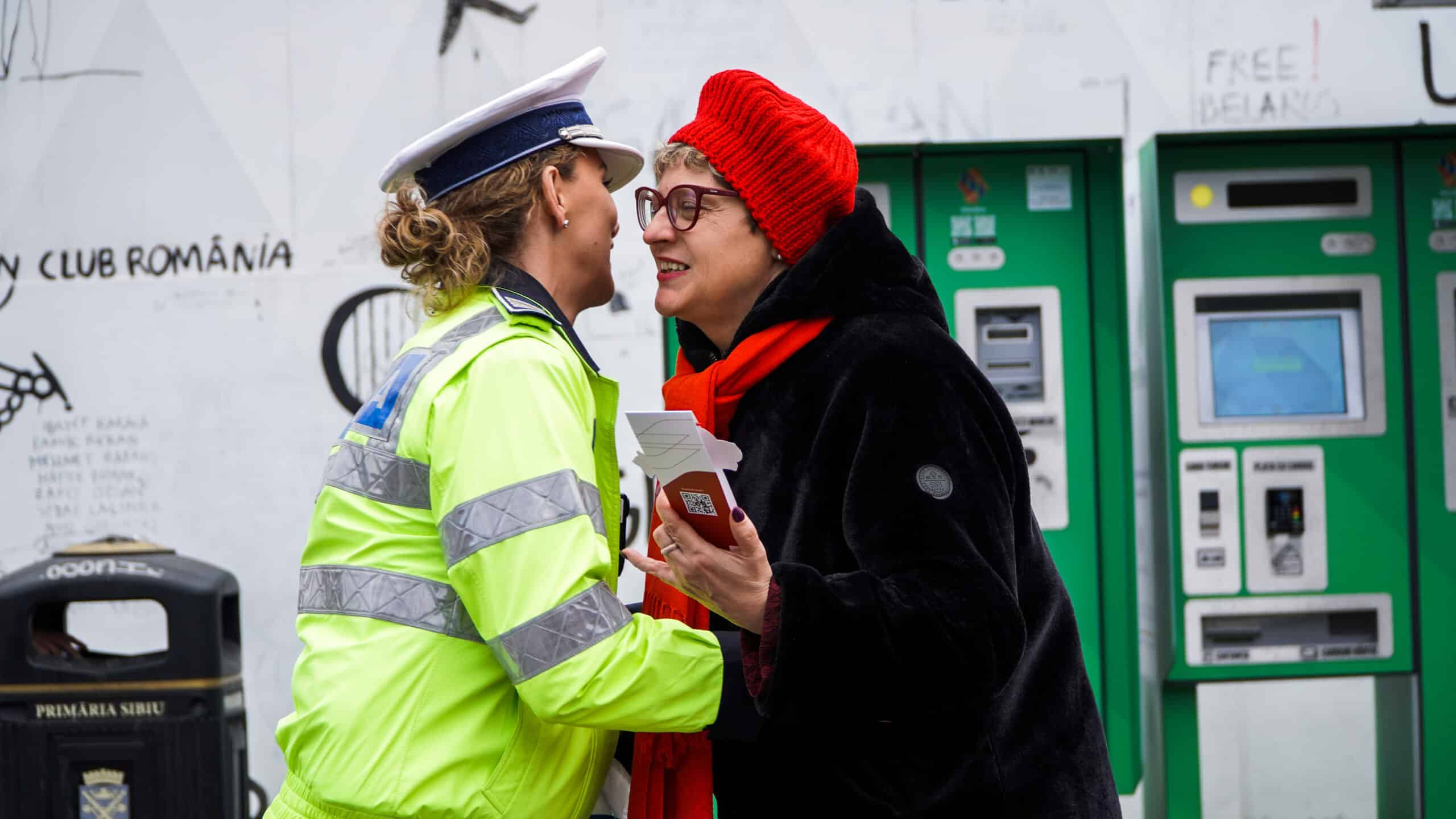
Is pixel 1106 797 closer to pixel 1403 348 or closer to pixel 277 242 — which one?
pixel 1403 348

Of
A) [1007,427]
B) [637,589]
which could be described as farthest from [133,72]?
[1007,427]

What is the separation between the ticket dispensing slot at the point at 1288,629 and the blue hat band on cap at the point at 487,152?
2840 mm

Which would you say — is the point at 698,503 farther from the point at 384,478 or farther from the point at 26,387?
the point at 26,387

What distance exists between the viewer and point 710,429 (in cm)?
183

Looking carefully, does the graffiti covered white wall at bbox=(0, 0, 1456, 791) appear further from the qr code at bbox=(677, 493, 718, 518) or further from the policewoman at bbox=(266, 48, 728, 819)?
the qr code at bbox=(677, 493, 718, 518)

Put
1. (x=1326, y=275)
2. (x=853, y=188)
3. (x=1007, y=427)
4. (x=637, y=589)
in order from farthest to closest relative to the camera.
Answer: (x=637, y=589)
(x=1326, y=275)
(x=853, y=188)
(x=1007, y=427)

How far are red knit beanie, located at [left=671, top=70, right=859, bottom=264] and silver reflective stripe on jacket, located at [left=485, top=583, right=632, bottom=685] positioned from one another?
639 millimetres

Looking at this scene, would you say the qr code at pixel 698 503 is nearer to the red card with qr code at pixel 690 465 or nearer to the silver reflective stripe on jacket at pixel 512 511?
the red card with qr code at pixel 690 465

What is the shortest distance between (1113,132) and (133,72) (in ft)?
11.2

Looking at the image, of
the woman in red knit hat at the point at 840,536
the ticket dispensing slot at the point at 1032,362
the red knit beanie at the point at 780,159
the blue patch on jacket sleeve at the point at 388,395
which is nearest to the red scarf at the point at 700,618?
the woman in red knit hat at the point at 840,536

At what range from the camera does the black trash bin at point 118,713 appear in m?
3.25

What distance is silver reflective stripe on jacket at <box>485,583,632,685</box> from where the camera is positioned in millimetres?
1518

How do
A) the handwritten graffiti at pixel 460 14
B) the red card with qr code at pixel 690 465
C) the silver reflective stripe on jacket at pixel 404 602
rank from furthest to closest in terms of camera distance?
the handwritten graffiti at pixel 460 14 < the silver reflective stripe on jacket at pixel 404 602 < the red card with qr code at pixel 690 465

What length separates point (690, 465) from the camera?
56.6 inches
